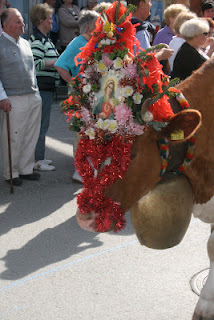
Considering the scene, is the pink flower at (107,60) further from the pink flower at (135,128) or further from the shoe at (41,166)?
the shoe at (41,166)

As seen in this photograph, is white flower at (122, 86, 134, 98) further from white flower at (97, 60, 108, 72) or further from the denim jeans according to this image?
the denim jeans

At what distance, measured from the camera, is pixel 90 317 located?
3932 mm

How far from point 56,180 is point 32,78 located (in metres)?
1.37

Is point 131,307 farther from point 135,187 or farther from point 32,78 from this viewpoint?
point 32,78

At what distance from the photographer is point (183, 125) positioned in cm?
315

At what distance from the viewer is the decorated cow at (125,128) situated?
3119 millimetres

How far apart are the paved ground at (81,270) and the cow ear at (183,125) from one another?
1430 mm

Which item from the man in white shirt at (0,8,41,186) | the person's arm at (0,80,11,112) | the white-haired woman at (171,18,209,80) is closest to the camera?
the white-haired woman at (171,18,209,80)

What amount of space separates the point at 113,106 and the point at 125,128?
0.48 feet

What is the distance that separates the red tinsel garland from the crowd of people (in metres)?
2.92

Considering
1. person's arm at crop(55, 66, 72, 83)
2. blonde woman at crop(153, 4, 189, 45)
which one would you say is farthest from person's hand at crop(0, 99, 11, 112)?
blonde woman at crop(153, 4, 189, 45)

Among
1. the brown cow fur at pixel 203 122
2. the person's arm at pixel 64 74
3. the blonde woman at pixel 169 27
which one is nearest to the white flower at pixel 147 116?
the brown cow fur at pixel 203 122

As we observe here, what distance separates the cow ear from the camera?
3.11 m

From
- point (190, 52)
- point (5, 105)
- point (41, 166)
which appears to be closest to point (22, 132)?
point (5, 105)
